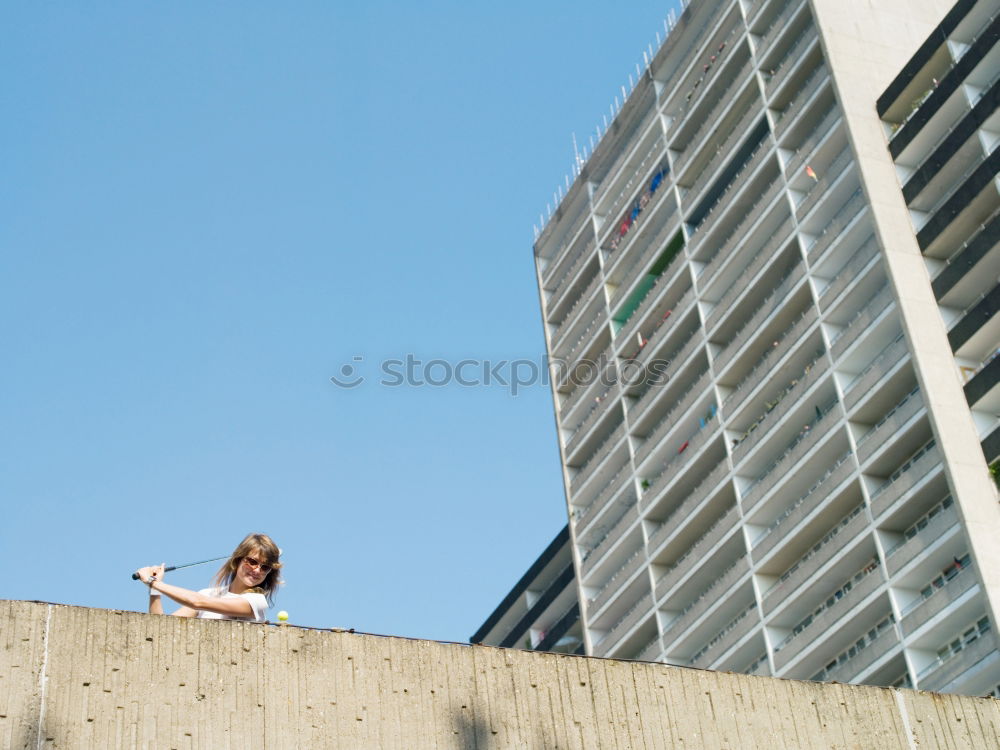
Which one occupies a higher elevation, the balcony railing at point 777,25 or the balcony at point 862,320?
the balcony railing at point 777,25

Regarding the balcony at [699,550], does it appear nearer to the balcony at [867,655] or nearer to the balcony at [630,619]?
the balcony at [630,619]

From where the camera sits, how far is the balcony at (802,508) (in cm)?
4100

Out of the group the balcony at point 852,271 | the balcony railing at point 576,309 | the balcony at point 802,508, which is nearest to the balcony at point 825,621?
the balcony at point 802,508

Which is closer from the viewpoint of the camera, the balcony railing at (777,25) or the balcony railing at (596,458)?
the balcony railing at (777,25)

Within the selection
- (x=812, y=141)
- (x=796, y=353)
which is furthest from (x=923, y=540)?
(x=812, y=141)

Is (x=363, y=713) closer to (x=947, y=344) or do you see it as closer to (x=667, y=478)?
(x=947, y=344)

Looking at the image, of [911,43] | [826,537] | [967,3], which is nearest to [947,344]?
[826,537]

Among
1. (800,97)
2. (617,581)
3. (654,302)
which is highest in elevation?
(800,97)

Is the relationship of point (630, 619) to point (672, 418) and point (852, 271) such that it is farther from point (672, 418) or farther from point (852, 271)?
point (852, 271)

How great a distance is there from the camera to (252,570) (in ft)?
28.0

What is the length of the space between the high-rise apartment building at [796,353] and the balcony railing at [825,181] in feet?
Answer: 0.38

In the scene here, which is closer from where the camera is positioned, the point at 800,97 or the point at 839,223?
the point at 839,223

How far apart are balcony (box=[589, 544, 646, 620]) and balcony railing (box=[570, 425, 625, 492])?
174 inches

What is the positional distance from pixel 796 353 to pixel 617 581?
41.5 ft
